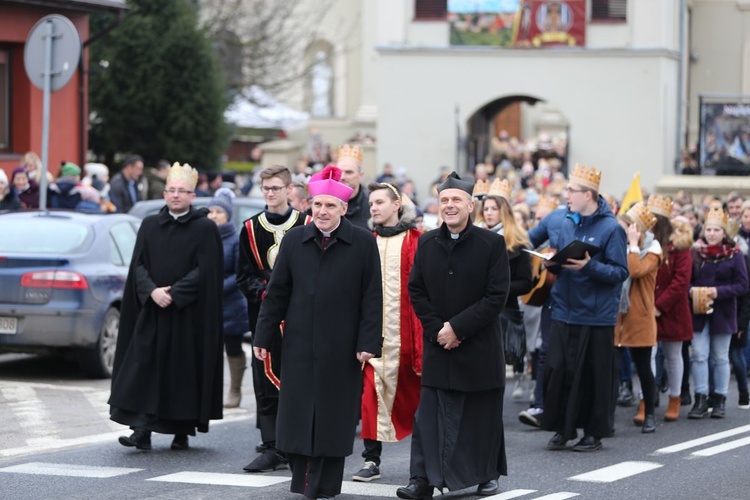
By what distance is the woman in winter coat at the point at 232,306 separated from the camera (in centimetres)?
1287

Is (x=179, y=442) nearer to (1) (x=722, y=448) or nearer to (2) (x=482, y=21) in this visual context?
(1) (x=722, y=448)

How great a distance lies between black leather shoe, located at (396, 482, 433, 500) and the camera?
916 centimetres

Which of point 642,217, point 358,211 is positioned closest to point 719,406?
point 642,217

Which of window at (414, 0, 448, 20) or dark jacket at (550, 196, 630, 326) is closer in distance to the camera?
dark jacket at (550, 196, 630, 326)

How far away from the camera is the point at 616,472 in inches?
406

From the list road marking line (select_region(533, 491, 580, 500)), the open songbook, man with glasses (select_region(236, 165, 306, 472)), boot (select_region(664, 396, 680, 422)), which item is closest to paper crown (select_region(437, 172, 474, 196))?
man with glasses (select_region(236, 165, 306, 472))

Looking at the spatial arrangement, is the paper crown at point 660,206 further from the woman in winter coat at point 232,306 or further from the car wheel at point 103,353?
the car wheel at point 103,353

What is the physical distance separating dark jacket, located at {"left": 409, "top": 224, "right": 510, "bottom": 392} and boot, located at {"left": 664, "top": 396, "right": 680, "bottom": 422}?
3972mm

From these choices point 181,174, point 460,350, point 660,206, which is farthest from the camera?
point 660,206

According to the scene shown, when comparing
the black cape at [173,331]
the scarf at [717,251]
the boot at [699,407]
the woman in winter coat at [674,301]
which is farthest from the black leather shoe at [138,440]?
the scarf at [717,251]

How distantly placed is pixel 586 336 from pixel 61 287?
16.3 feet

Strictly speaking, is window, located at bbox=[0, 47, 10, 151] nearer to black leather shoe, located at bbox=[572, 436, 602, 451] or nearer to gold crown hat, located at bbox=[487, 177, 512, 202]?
gold crown hat, located at bbox=[487, 177, 512, 202]

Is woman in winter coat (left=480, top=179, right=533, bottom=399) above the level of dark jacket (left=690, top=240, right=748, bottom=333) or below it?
above

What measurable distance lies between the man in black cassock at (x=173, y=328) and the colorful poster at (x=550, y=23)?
25013 millimetres
